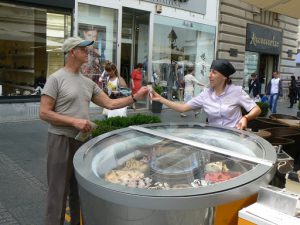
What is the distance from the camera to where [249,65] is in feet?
63.6

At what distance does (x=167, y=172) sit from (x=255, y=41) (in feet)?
56.5

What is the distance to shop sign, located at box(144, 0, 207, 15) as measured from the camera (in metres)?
13.8

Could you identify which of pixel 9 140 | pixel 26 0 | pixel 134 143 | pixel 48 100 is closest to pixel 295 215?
pixel 134 143

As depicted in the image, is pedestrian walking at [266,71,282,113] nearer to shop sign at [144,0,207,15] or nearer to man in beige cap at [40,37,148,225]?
shop sign at [144,0,207,15]

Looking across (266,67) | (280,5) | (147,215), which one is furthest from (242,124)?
(266,67)

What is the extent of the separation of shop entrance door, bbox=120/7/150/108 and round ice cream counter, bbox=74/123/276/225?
10.5 meters

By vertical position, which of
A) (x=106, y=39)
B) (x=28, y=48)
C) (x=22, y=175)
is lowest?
(x=22, y=175)

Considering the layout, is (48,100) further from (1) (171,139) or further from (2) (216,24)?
(2) (216,24)

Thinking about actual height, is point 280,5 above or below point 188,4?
below

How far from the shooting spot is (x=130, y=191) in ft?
6.19

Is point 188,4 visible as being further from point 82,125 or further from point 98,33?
point 82,125

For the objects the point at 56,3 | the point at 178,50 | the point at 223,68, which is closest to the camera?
the point at 223,68

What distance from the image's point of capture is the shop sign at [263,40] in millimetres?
18031

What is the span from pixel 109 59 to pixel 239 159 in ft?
34.5
